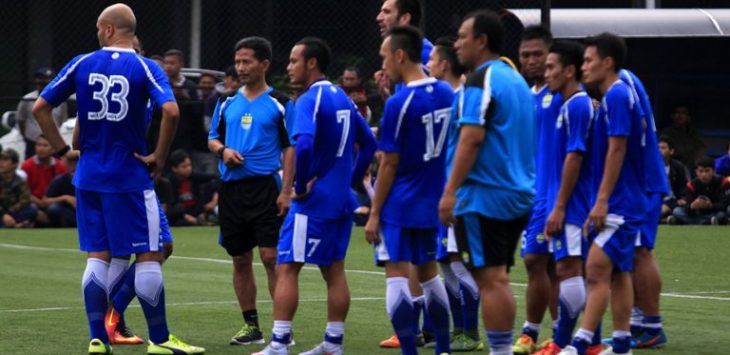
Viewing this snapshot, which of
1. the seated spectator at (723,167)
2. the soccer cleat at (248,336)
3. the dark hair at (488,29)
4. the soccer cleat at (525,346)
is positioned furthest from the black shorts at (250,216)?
the seated spectator at (723,167)

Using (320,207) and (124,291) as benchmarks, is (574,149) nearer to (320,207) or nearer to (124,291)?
(320,207)

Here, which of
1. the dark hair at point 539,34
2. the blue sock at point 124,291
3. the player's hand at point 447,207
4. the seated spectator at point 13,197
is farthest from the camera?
the seated spectator at point 13,197

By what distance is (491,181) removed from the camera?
7.75 meters

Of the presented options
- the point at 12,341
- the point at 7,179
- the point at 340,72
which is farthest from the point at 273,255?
the point at 340,72

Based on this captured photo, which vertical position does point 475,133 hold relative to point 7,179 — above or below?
above

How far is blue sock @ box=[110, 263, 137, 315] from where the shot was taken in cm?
970

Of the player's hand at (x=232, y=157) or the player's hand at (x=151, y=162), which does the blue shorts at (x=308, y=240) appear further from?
the player's hand at (x=232, y=157)

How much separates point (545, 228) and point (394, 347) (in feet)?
4.57

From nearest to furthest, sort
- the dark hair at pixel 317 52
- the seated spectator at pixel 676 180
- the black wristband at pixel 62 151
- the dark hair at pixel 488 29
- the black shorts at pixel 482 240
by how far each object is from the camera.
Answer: the black shorts at pixel 482 240
the dark hair at pixel 488 29
the dark hair at pixel 317 52
the black wristband at pixel 62 151
the seated spectator at pixel 676 180

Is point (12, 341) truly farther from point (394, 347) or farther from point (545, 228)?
point (545, 228)

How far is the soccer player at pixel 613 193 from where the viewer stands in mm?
8383

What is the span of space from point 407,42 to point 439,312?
1.52m

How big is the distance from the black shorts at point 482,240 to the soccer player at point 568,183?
0.87 m

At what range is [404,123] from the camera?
27.0 ft
